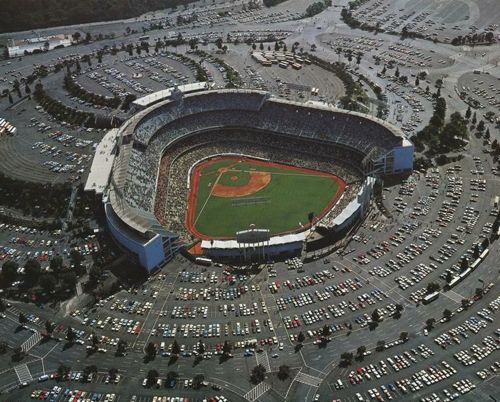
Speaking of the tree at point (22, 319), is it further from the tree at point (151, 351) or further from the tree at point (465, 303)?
the tree at point (465, 303)

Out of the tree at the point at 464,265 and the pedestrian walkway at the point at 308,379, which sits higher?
the tree at the point at 464,265

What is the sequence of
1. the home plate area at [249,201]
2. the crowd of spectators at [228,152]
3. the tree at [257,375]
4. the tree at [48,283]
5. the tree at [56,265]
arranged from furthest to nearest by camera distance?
1. the home plate area at [249,201]
2. the crowd of spectators at [228,152]
3. the tree at [56,265]
4. the tree at [48,283]
5. the tree at [257,375]

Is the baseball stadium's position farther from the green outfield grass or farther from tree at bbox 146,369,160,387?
tree at bbox 146,369,160,387

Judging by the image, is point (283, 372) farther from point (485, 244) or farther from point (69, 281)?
point (485, 244)

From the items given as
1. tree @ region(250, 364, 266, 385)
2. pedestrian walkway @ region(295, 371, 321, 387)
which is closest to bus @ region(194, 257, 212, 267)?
tree @ region(250, 364, 266, 385)

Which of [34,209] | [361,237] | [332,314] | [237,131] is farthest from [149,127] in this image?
[332,314]

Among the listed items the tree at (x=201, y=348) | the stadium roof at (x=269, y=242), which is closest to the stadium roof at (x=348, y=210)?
the stadium roof at (x=269, y=242)
